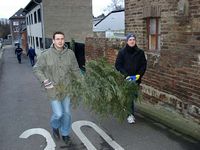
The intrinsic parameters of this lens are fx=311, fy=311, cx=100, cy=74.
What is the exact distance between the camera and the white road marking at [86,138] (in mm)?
5224

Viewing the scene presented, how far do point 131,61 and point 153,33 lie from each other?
1.96 meters

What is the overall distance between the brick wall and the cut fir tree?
1017 mm

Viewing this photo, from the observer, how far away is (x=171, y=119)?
6469 mm

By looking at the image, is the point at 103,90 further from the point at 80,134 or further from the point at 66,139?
the point at 66,139

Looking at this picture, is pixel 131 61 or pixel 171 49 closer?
pixel 131 61

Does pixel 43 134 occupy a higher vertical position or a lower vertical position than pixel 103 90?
lower

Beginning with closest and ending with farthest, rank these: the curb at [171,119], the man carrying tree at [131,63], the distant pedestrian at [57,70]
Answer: the distant pedestrian at [57,70] → the curb at [171,119] → the man carrying tree at [131,63]

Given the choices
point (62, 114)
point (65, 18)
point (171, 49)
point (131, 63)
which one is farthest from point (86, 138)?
point (65, 18)

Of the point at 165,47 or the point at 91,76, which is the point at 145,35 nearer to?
the point at 165,47

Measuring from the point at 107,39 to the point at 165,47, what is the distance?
3763 mm

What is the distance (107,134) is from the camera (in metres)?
5.77

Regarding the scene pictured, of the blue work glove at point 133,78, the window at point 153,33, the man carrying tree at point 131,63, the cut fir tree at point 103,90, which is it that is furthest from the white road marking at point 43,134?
the window at point 153,33

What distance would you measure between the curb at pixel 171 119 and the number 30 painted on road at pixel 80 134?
1314mm

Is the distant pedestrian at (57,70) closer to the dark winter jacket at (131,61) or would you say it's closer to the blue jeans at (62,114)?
the blue jeans at (62,114)
